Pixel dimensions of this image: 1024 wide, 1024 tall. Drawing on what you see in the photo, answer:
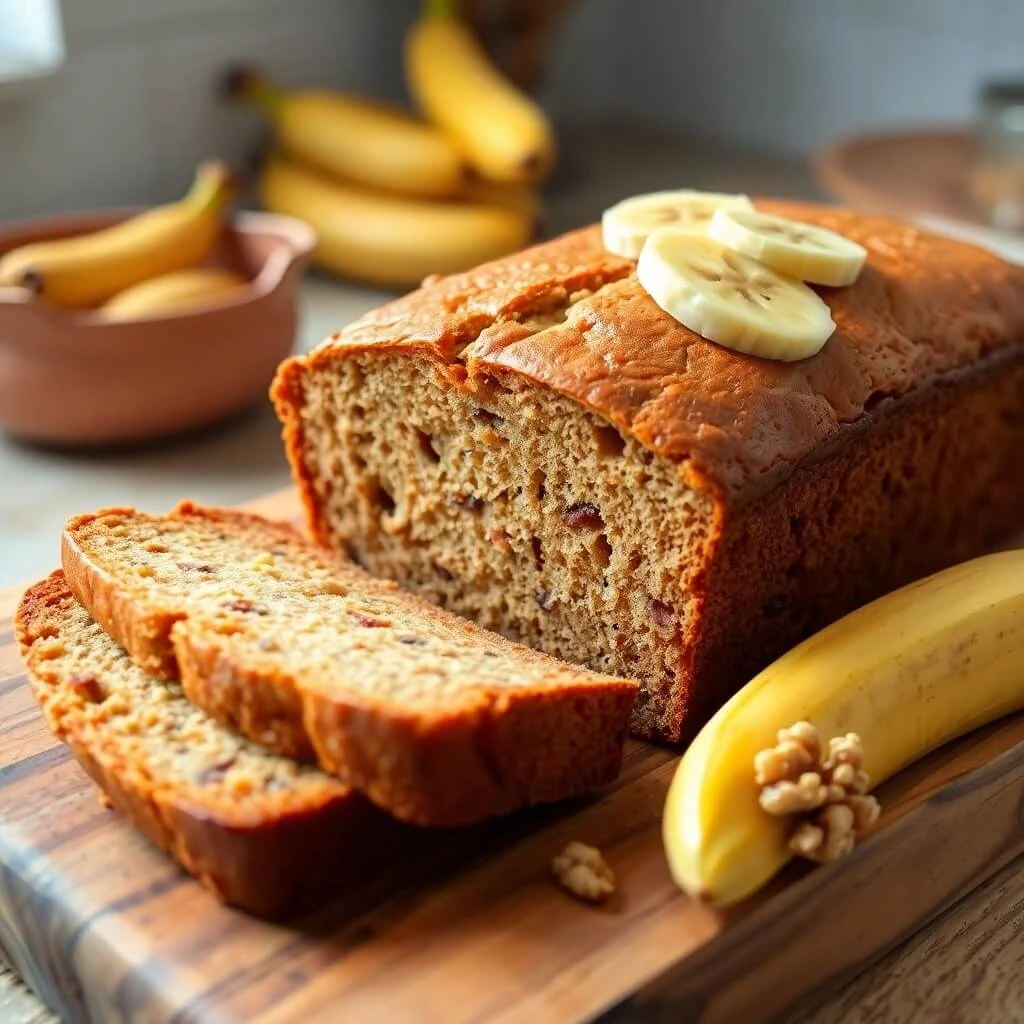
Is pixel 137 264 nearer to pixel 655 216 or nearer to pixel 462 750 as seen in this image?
pixel 655 216

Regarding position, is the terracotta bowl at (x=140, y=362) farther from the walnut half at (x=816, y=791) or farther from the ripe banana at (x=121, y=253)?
the walnut half at (x=816, y=791)

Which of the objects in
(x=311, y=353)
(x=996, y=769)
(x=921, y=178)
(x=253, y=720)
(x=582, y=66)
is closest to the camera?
(x=253, y=720)

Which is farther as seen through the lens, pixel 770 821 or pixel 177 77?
pixel 177 77

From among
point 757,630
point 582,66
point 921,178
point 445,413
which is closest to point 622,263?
point 445,413

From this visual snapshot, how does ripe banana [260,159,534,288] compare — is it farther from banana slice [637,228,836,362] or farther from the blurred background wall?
banana slice [637,228,836,362]

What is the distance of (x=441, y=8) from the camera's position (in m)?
4.38

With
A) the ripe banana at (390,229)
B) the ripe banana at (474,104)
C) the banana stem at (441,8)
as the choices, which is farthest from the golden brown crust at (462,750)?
the banana stem at (441,8)

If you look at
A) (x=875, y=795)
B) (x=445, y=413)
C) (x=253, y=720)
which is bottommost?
(x=875, y=795)

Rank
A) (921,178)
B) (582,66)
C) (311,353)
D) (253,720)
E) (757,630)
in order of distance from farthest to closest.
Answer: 1. (582,66)
2. (921,178)
3. (311,353)
4. (757,630)
5. (253,720)

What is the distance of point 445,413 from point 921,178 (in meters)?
2.44

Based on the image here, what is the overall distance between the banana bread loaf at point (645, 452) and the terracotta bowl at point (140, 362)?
0.73 meters

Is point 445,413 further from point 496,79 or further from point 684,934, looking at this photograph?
point 496,79

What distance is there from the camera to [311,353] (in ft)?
7.31

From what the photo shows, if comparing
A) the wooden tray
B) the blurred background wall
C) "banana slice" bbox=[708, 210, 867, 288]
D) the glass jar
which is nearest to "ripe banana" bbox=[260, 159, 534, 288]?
the blurred background wall
